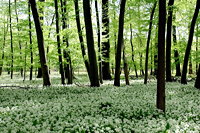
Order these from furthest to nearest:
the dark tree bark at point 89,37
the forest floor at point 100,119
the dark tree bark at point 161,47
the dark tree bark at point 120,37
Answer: the dark tree bark at point 120,37
the dark tree bark at point 89,37
the dark tree bark at point 161,47
the forest floor at point 100,119

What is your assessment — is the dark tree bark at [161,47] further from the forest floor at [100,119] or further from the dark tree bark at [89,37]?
the dark tree bark at [89,37]

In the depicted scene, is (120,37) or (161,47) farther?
(120,37)

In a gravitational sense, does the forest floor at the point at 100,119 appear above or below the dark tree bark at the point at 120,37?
below

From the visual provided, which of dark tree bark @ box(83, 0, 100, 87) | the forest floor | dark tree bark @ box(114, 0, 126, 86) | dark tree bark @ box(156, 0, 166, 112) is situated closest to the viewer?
the forest floor

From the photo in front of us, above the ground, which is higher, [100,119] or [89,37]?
[89,37]

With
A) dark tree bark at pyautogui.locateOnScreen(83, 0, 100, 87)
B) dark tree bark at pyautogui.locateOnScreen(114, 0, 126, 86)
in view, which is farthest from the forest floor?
dark tree bark at pyautogui.locateOnScreen(114, 0, 126, 86)

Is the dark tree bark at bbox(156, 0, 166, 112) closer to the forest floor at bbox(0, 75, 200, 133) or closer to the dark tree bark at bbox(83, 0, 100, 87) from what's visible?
the forest floor at bbox(0, 75, 200, 133)

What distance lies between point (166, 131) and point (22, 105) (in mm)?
6235

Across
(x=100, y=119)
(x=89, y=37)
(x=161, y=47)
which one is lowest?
(x=100, y=119)

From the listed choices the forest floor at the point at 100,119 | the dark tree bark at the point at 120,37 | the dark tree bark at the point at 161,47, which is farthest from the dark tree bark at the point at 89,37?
the dark tree bark at the point at 161,47

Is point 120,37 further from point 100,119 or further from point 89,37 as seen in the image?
point 100,119

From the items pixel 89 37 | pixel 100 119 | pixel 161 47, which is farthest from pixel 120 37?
pixel 100 119

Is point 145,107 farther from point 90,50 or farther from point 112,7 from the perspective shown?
point 112,7

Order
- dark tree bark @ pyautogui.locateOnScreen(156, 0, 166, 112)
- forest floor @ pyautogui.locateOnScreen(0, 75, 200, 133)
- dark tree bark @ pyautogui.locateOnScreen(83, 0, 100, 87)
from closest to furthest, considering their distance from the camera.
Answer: forest floor @ pyautogui.locateOnScreen(0, 75, 200, 133)
dark tree bark @ pyautogui.locateOnScreen(156, 0, 166, 112)
dark tree bark @ pyautogui.locateOnScreen(83, 0, 100, 87)
